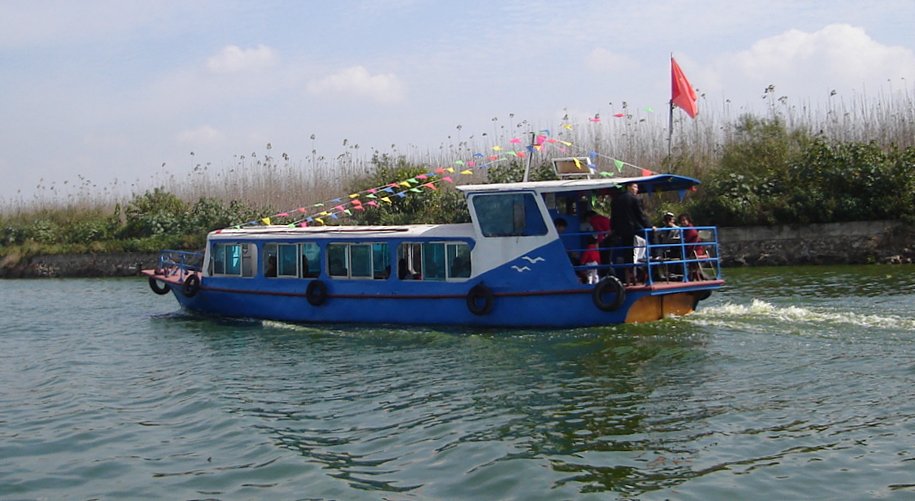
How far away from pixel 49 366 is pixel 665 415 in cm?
961

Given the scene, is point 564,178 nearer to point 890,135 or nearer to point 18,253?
point 890,135

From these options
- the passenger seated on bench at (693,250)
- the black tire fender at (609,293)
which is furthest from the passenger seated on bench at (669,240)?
the black tire fender at (609,293)

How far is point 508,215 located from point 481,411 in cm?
556

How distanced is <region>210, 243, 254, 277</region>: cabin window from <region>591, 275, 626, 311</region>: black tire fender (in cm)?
737

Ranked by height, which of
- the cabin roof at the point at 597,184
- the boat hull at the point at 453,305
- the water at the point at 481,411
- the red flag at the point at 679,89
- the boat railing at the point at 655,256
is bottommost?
the water at the point at 481,411

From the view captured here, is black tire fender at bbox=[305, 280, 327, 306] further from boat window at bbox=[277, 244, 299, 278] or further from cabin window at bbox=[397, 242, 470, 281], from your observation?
cabin window at bbox=[397, 242, 470, 281]

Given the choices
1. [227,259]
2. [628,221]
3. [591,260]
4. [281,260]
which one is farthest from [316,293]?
[628,221]

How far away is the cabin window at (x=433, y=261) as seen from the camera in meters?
15.5

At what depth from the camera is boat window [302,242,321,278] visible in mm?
17047

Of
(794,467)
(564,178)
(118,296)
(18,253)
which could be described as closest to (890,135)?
(564,178)

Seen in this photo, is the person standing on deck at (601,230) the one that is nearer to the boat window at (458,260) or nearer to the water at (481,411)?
the water at (481,411)

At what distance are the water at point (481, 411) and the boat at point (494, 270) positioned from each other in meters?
0.46

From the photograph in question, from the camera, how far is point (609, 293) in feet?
46.0

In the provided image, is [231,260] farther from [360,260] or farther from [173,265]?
[360,260]
